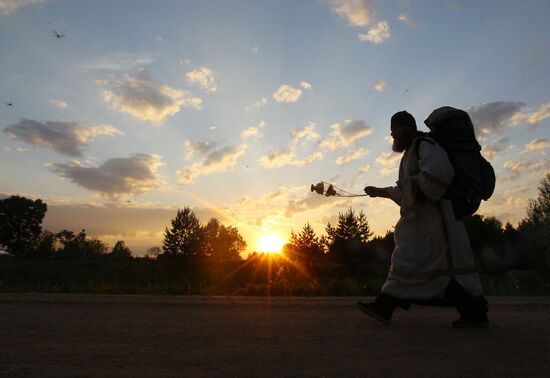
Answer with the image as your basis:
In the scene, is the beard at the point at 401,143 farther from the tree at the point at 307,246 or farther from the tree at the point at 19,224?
the tree at the point at 19,224

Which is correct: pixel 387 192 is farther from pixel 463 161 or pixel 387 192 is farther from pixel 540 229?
pixel 540 229

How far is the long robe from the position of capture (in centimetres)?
520

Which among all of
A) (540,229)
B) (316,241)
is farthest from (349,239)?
(540,229)

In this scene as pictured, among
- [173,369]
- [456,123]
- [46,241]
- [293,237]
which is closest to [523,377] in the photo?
[173,369]

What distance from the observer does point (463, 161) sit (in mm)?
5414

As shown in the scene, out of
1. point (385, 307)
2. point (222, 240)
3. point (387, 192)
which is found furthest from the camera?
point (222, 240)

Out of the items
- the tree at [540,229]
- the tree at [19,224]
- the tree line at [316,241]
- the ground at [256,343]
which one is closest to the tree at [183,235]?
the tree line at [316,241]

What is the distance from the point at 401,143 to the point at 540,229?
36149 mm

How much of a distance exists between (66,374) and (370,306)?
10.8ft

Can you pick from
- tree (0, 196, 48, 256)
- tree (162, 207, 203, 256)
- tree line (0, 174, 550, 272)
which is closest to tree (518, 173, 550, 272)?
tree line (0, 174, 550, 272)

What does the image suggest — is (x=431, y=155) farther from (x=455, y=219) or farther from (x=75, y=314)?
(x=75, y=314)

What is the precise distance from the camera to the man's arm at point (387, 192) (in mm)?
5680

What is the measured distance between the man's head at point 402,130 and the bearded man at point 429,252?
187 mm

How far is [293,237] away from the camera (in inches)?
2825
